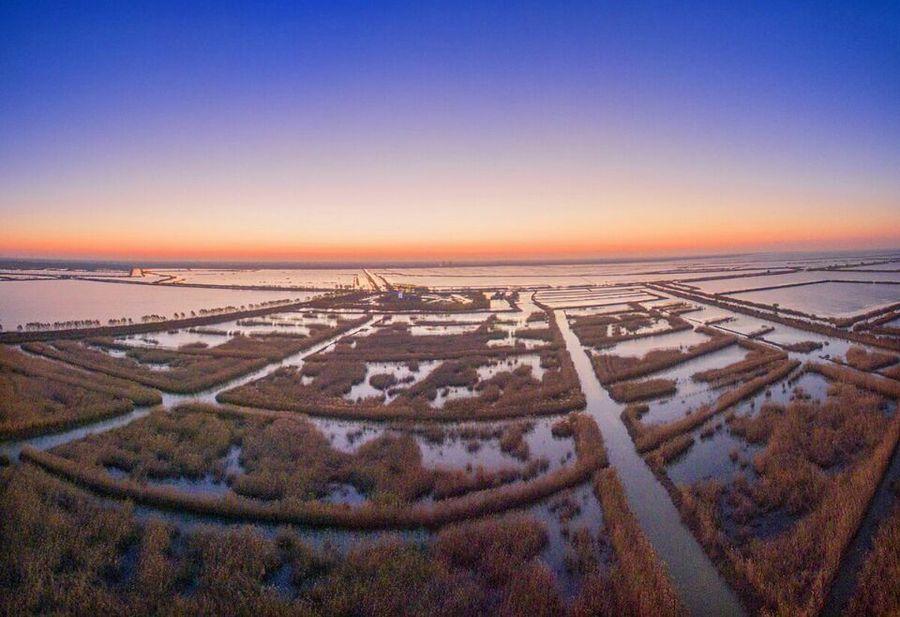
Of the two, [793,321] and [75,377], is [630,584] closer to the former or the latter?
[75,377]

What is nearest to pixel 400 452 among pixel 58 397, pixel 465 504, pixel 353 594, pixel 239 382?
pixel 465 504

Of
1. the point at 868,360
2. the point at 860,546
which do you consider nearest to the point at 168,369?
the point at 860,546

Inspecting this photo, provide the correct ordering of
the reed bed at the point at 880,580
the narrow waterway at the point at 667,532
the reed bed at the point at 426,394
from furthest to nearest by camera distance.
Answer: the reed bed at the point at 426,394 → the narrow waterway at the point at 667,532 → the reed bed at the point at 880,580

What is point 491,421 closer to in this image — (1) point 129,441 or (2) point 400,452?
(2) point 400,452

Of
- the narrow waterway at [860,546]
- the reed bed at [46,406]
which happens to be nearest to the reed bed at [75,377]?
the reed bed at [46,406]

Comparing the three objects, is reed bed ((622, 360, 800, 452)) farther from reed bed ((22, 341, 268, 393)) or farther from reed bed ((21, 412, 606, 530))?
reed bed ((22, 341, 268, 393))

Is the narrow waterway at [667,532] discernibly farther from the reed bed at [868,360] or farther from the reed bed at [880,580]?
the reed bed at [868,360]
